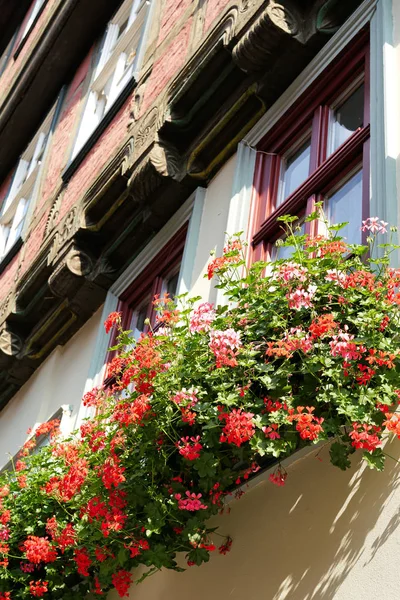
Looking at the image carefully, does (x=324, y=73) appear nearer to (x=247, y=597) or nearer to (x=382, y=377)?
(x=382, y=377)

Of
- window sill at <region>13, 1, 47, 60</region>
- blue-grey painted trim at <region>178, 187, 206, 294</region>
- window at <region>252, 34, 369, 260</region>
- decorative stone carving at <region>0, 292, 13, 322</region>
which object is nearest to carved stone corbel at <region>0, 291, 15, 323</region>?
decorative stone carving at <region>0, 292, 13, 322</region>

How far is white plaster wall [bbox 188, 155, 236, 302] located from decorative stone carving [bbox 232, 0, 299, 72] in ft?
2.51

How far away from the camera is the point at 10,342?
10.1m

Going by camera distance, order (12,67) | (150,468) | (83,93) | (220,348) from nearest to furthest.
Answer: (220,348)
(150,468)
(83,93)
(12,67)

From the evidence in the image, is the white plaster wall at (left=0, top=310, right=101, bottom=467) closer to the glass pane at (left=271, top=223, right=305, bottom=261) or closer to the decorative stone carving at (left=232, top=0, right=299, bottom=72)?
the glass pane at (left=271, top=223, right=305, bottom=261)

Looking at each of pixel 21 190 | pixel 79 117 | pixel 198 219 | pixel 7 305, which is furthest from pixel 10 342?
pixel 21 190

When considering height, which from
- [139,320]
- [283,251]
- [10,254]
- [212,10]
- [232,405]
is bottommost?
[232,405]

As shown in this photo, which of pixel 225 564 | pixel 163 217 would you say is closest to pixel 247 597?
pixel 225 564

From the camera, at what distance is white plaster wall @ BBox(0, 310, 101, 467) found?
28.5ft

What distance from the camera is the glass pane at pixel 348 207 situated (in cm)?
550

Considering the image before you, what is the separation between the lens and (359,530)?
4.16 meters

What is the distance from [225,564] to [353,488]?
974 millimetres

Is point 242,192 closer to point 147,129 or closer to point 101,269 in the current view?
point 147,129

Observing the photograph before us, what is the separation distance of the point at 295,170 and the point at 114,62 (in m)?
4.70
